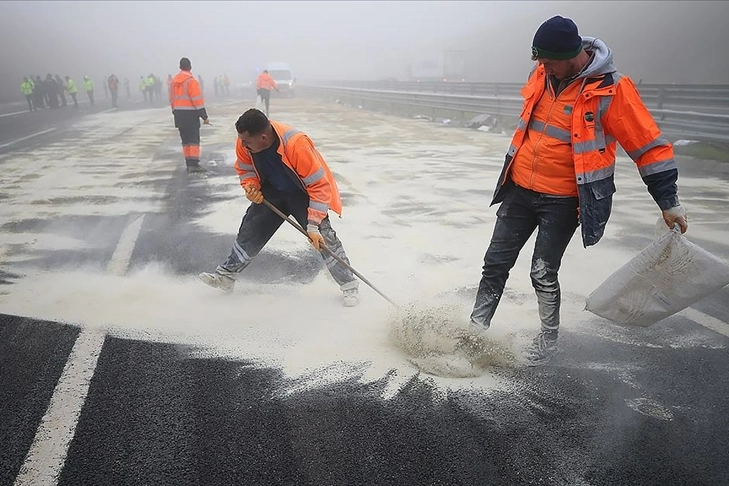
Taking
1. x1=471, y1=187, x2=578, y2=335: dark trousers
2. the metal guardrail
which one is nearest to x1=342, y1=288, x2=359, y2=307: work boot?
x1=471, y1=187, x2=578, y2=335: dark trousers

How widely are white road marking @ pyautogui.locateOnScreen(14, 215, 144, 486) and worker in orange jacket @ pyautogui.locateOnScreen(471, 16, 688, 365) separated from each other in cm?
241

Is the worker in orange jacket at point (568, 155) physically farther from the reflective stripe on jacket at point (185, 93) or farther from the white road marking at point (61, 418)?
the reflective stripe on jacket at point (185, 93)

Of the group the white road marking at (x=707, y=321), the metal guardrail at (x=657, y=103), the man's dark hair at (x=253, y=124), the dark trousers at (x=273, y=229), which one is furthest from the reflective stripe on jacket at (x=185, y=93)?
the metal guardrail at (x=657, y=103)

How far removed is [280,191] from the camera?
387cm

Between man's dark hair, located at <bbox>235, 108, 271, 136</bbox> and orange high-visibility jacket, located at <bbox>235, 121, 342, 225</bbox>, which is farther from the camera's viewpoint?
orange high-visibility jacket, located at <bbox>235, 121, 342, 225</bbox>

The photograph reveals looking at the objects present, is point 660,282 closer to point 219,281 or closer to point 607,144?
point 607,144

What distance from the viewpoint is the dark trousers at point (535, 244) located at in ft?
9.30

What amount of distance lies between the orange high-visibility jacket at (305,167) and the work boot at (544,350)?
1590 millimetres

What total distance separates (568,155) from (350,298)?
1.93 meters

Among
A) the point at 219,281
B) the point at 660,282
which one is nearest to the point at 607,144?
the point at 660,282

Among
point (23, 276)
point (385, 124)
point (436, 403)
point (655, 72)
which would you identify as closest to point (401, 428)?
point (436, 403)

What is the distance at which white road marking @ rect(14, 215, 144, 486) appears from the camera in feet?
7.37

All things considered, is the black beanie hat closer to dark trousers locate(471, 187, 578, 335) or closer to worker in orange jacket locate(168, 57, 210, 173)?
dark trousers locate(471, 187, 578, 335)

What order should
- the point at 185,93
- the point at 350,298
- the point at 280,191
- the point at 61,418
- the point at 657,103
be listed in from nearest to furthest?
1. the point at 61,418
2. the point at 280,191
3. the point at 350,298
4. the point at 185,93
5. the point at 657,103
